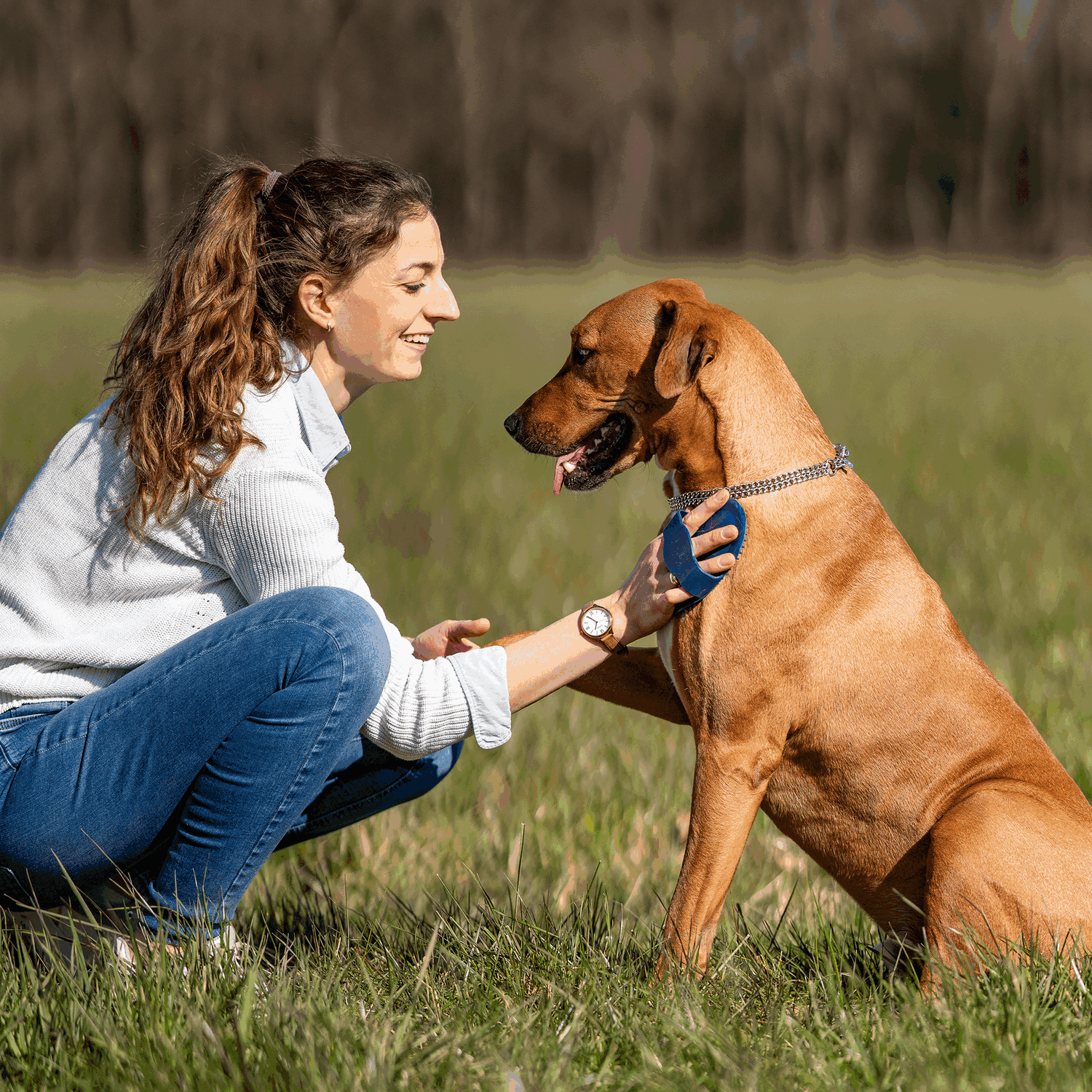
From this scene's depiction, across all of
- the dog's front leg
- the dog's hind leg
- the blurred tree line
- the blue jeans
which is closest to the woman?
the blue jeans

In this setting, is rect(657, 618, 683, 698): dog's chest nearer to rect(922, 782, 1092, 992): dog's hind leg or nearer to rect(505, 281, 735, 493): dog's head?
rect(505, 281, 735, 493): dog's head

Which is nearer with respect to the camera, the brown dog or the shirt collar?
the brown dog

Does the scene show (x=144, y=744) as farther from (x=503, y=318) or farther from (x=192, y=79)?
(x=192, y=79)

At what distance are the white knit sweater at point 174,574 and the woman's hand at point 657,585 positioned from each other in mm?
328

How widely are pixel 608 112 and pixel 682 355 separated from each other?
3221cm

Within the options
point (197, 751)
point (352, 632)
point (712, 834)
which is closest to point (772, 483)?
point (712, 834)

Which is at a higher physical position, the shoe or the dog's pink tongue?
the dog's pink tongue

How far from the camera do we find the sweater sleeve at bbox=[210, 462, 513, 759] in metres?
2.46

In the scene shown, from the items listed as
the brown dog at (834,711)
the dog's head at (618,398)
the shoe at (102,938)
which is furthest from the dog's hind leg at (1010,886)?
the shoe at (102,938)

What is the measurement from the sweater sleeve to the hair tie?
2.47ft

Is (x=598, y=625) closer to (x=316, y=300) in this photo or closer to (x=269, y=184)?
(x=316, y=300)

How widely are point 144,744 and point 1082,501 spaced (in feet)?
23.4

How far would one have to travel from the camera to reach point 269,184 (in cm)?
281

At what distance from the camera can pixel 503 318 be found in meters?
14.4
